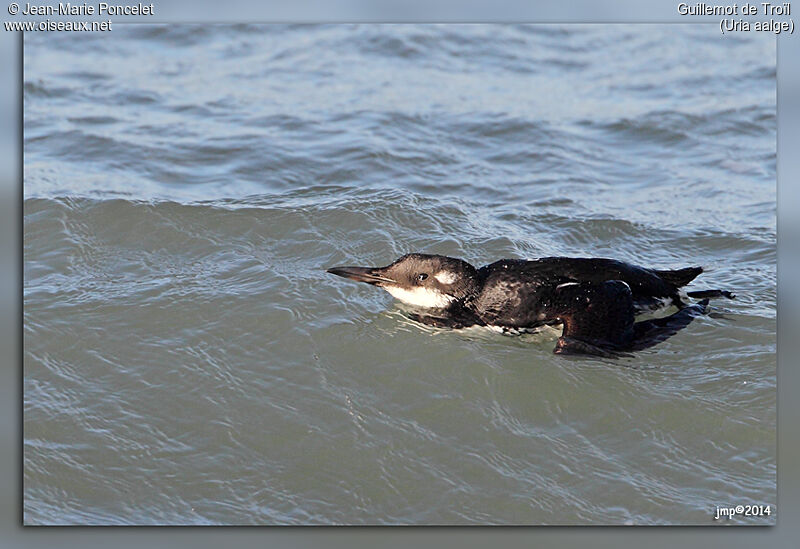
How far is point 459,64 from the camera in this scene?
980 centimetres

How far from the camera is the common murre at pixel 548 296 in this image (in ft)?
16.6

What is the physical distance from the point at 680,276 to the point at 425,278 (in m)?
1.56

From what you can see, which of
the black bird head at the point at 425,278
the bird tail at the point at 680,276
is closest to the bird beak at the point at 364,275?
the black bird head at the point at 425,278

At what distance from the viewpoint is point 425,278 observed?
535 centimetres

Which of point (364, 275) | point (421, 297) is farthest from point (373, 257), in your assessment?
point (421, 297)

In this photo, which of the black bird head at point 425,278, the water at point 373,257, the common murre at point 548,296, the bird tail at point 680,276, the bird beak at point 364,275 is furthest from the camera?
the bird tail at point 680,276

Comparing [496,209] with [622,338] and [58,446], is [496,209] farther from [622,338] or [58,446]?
[58,446]

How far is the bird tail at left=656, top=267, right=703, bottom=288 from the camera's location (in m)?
5.59

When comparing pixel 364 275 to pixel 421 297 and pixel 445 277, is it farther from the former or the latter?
pixel 445 277

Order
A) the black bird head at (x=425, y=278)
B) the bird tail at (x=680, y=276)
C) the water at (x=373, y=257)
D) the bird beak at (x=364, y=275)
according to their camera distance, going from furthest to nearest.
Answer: the bird tail at (x=680, y=276)
the bird beak at (x=364, y=275)
the black bird head at (x=425, y=278)
the water at (x=373, y=257)

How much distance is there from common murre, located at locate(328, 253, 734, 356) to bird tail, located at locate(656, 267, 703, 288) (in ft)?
0.24

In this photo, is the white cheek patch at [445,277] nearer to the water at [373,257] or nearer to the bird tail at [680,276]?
the water at [373,257]

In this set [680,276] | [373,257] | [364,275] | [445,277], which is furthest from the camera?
[373,257]

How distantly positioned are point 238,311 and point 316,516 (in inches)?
73.4
